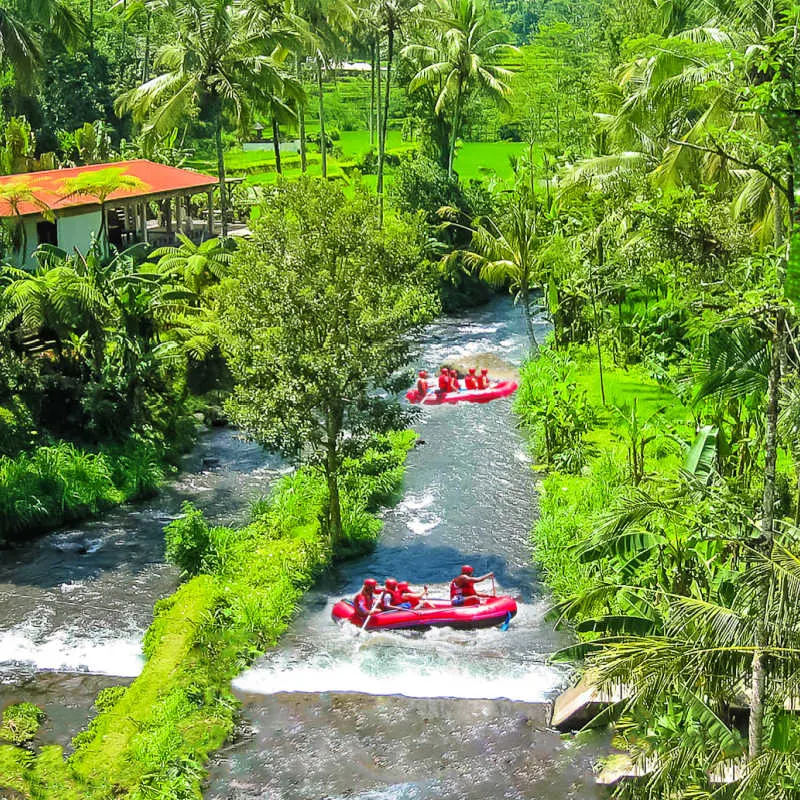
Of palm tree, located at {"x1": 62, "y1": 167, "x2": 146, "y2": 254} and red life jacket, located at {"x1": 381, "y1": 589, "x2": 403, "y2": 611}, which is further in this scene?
palm tree, located at {"x1": 62, "y1": 167, "x2": 146, "y2": 254}

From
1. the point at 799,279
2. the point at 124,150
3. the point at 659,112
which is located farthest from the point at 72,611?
the point at 124,150

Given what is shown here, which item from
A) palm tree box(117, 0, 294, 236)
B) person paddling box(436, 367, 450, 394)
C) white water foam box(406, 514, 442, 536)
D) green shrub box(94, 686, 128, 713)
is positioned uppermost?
palm tree box(117, 0, 294, 236)

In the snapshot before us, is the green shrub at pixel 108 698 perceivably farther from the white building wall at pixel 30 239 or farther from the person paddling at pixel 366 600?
the white building wall at pixel 30 239

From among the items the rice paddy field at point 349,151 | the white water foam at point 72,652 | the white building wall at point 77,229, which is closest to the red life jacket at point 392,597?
the white water foam at point 72,652

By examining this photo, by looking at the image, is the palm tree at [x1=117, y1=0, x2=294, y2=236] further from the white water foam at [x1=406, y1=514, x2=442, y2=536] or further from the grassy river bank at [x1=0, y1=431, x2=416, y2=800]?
the white water foam at [x1=406, y1=514, x2=442, y2=536]

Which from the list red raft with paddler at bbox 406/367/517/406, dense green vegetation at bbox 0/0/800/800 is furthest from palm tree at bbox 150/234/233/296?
red raft with paddler at bbox 406/367/517/406

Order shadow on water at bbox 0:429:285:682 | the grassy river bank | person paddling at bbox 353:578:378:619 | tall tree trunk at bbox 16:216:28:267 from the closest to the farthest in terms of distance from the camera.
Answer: the grassy river bank → shadow on water at bbox 0:429:285:682 → person paddling at bbox 353:578:378:619 → tall tree trunk at bbox 16:216:28:267

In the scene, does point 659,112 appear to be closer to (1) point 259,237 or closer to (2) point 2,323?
(1) point 259,237
